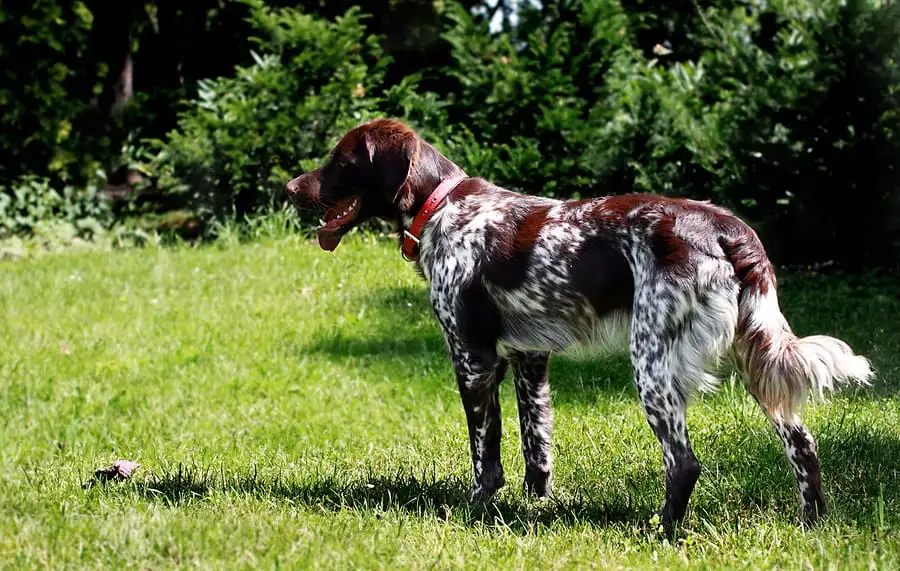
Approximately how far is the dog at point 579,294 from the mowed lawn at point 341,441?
0.32 m

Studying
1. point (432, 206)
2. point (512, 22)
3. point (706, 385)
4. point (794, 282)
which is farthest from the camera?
point (512, 22)

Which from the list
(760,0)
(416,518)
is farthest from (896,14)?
(416,518)

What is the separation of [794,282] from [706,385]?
569 centimetres

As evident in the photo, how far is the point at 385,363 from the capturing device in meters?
7.36

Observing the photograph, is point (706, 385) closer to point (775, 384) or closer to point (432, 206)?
point (775, 384)

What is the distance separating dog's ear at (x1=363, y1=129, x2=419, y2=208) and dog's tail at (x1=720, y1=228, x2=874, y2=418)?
1.56m

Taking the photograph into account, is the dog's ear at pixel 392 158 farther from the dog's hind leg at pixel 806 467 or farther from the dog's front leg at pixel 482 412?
the dog's hind leg at pixel 806 467

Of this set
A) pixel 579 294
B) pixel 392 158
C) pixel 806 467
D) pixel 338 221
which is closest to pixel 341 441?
pixel 338 221

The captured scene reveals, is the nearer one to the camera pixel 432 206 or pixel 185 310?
pixel 432 206

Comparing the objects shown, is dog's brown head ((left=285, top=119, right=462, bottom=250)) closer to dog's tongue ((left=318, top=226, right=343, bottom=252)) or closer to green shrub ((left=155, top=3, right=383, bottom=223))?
dog's tongue ((left=318, top=226, right=343, bottom=252))

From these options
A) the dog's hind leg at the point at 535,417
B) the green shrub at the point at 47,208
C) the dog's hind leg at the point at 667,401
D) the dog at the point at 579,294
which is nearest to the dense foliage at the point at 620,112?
the green shrub at the point at 47,208

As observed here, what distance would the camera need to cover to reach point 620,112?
1097cm

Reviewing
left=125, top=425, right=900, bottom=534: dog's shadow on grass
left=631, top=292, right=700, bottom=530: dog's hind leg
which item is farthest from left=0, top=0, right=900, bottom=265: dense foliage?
left=631, top=292, right=700, bottom=530: dog's hind leg

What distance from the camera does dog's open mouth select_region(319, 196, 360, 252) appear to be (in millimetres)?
4969
